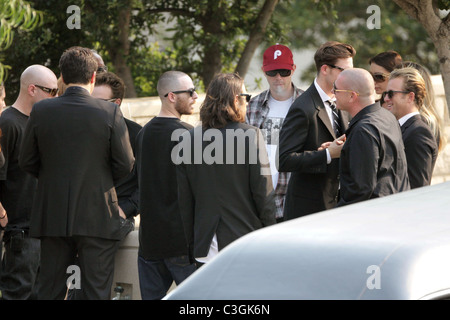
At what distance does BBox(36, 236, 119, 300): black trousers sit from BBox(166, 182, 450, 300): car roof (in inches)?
106

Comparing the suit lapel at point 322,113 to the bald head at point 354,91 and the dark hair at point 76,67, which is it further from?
the dark hair at point 76,67

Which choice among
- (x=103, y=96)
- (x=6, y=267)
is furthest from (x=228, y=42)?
(x=6, y=267)

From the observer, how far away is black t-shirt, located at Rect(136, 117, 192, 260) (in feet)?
17.2

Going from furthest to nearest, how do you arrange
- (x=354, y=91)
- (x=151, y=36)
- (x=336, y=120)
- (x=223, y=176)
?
(x=151, y=36) → (x=336, y=120) → (x=354, y=91) → (x=223, y=176)

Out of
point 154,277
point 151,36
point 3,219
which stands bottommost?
point 154,277

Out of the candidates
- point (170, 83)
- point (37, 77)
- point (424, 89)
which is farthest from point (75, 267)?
point (424, 89)

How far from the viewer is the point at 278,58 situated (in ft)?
20.4

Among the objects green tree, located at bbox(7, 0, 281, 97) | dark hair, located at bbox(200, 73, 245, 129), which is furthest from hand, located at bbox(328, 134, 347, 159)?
green tree, located at bbox(7, 0, 281, 97)

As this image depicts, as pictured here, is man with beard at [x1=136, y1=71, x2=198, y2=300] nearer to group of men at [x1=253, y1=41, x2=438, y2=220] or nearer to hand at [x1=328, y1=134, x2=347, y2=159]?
group of men at [x1=253, y1=41, x2=438, y2=220]

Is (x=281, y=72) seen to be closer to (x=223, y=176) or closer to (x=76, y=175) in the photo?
(x=223, y=176)

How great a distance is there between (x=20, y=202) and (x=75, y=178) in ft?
4.03

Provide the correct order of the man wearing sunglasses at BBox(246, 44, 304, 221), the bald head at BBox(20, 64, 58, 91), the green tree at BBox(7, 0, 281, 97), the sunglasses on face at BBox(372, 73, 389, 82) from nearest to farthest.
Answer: the bald head at BBox(20, 64, 58, 91) → the man wearing sunglasses at BBox(246, 44, 304, 221) → the sunglasses on face at BBox(372, 73, 389, 82) → the green tree at BBox(7, 0, 281, 97)

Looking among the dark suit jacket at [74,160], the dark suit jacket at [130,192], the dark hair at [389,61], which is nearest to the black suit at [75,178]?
the dark suit jacket at [74,160]

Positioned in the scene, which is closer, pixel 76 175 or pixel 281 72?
pixel 76 175
